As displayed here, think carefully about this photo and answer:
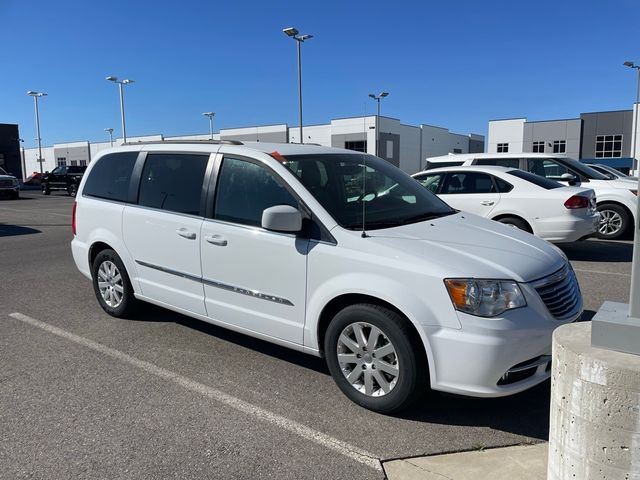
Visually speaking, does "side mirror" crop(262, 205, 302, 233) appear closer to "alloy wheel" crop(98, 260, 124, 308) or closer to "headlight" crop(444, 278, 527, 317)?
"headlight" crop(444, 278, 527, 317)

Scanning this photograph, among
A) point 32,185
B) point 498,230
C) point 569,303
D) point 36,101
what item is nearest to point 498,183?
point 498,230

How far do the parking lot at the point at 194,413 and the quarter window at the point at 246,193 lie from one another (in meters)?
1.20

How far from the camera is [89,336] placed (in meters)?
5.03

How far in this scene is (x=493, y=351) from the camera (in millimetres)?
3061

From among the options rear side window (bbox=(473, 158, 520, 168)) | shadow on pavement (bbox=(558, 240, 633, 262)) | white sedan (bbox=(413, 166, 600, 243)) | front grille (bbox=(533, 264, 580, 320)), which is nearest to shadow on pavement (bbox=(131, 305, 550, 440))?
front grille (bbox=(533, 264, 580, 320))

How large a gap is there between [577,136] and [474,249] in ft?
192

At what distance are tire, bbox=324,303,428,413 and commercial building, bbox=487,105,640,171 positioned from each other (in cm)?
5215

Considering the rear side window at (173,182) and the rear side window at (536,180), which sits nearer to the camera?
the rear side window at (173,182)

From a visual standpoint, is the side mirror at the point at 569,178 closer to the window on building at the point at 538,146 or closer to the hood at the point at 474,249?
the hood at the point at 474,249

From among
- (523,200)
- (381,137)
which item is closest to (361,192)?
(523,200)

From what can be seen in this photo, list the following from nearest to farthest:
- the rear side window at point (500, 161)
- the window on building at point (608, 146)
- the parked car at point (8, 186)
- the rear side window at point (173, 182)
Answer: the rear side window at point (173, 182) < the rear side window at point (500, 161) < the parked car at point (8, 186) < the window on building at point (608, 146)

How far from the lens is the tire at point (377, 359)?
3271mm

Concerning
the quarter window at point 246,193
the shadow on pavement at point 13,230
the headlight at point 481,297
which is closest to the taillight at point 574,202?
the quarter window at point 246,193

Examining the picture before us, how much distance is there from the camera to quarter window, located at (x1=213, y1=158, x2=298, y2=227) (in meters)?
4.07
